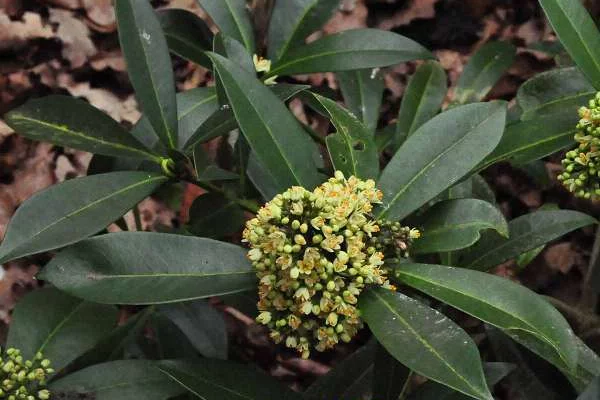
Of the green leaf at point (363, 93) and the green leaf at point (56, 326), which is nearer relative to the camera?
the green leaf at point (56, 326)

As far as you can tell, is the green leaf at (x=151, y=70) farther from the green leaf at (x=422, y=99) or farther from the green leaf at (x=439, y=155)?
the green leaf at (x=422, y=99)

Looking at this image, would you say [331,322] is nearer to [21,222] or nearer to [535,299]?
[535,299]

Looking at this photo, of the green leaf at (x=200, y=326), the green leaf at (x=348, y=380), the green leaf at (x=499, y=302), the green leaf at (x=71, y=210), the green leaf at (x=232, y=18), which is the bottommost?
the green leaf at (x=348, y=380)

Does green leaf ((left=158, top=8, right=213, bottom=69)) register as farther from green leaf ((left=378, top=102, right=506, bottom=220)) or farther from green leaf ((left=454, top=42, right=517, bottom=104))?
green leaf ((left=454, top=42, right=517, bottom=104))

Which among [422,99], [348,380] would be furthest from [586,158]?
[348,380]

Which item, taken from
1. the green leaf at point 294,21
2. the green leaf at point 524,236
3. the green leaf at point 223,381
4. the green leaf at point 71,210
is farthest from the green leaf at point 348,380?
the green leaf at point 294,21

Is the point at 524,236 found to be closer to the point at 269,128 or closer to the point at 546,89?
the point at 546,89

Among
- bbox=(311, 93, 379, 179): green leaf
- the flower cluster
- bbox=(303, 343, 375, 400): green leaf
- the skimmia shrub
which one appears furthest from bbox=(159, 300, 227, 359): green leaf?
bbox=(311, 93, 379, 179): green leaf
